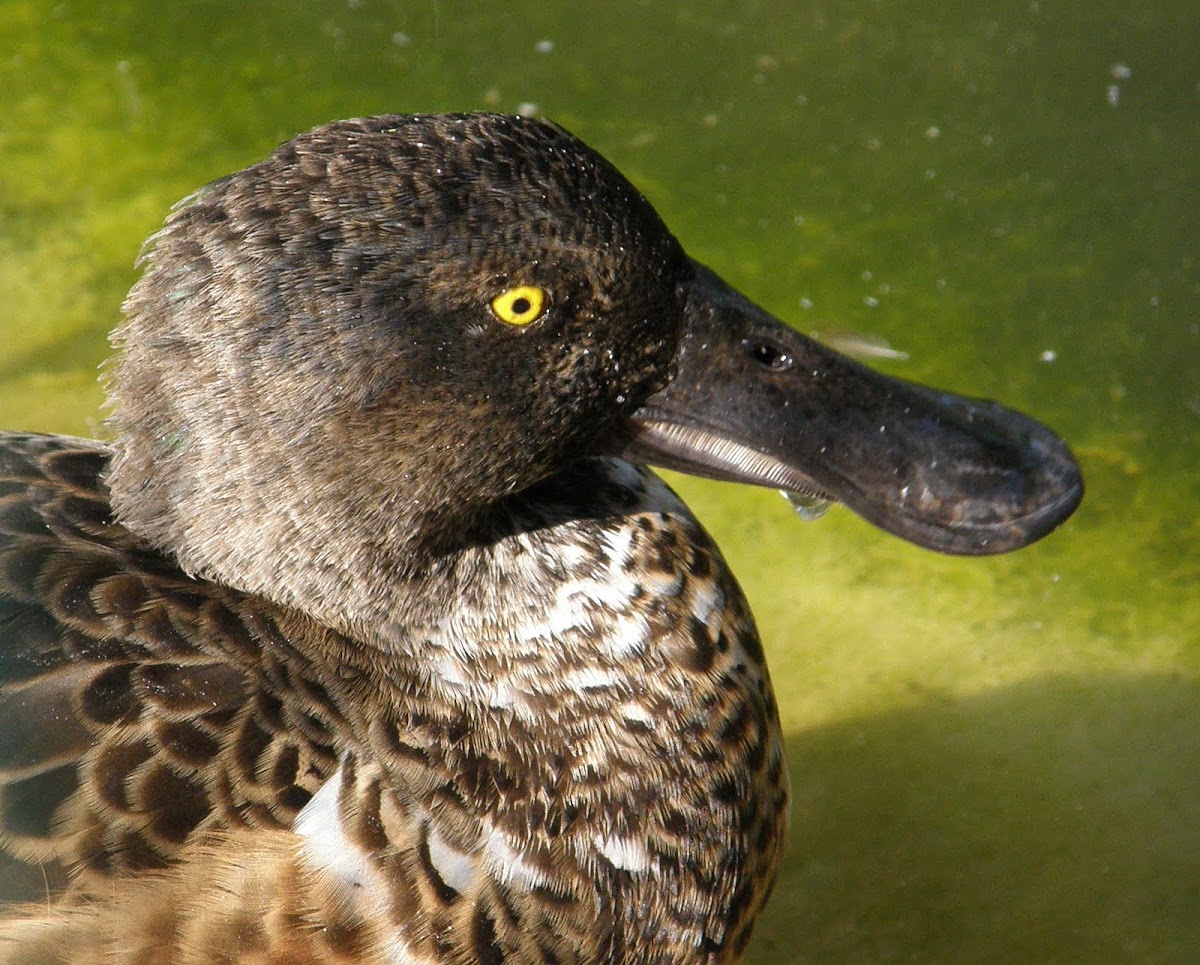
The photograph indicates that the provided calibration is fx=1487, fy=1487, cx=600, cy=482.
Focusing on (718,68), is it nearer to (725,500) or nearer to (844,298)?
(844,298)

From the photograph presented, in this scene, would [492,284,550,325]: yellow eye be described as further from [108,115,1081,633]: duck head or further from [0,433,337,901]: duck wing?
[0,433,337,901]: duck wing

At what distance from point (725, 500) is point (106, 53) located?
2418 millimetres

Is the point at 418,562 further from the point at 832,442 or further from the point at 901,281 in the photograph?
the point at 901,281

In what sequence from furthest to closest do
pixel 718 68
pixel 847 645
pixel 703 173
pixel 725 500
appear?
pixel 718 68 → pixel 703 173 → pixel 725 500 → pixel 847 645

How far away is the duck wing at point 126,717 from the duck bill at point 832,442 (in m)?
0.63

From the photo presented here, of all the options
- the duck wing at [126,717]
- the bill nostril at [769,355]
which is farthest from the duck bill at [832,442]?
the duck wing at [126,717]

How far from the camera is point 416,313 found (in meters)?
1.83

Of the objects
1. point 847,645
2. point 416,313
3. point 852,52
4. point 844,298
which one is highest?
point 416,313

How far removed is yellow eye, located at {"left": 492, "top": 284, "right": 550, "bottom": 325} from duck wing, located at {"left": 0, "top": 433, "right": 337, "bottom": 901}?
51cm

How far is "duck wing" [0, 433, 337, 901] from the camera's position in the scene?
67.9 inches

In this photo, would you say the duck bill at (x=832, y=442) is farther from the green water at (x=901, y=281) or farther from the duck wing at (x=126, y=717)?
the green water at (x=901, y=281)

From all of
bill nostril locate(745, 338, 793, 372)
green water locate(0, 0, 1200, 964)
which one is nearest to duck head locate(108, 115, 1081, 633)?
bill nostril locate(745, 338, 793, 372)

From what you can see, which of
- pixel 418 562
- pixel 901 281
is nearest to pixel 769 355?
pixel 418 562

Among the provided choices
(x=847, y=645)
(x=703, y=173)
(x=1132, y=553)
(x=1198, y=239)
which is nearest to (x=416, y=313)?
(x=847, y=645)
